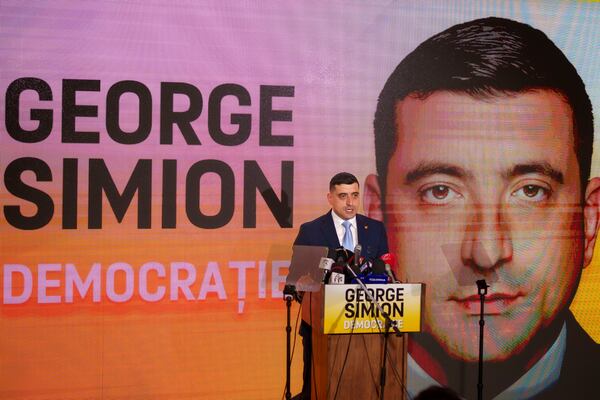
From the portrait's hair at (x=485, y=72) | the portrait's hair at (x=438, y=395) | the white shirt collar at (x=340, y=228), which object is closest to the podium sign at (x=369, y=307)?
the white shirt collar at (x=340, y=228)

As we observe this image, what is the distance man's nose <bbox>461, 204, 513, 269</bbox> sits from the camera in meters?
5.79

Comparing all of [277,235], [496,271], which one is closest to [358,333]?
[277,235]

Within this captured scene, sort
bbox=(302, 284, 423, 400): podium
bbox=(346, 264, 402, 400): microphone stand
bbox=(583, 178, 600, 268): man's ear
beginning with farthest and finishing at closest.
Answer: bbox=(583, 178, 600, 268): man's ear, bbox=(302, 284, 423, 400): podium, bbox=(346, 264, 402, 400): microphone stand

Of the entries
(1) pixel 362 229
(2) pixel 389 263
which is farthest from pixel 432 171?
(2) pixel 389 263

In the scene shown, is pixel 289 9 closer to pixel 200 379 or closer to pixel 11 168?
pixel 11 168

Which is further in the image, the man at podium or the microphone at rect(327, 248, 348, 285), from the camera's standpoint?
the man at podium

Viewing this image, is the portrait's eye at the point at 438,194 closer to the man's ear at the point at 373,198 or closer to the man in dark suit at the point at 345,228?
the man's ear at the point at 373,198

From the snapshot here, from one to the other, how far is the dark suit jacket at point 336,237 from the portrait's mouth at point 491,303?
121 cm

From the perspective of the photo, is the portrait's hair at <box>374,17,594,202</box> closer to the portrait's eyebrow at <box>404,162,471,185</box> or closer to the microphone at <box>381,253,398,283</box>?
the portrait's eyebrow at <box>404,162,471,185</box>

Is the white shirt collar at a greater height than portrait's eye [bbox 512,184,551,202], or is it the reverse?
portrait's eye [bbox 512,184,551,202]

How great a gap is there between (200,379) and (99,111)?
6.76 feet

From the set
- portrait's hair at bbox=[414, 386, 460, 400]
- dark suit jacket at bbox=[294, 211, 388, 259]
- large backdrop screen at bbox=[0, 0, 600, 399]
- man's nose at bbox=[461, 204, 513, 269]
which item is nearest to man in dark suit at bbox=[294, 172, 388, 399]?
dark suit jacket at bbox=[294, 211, 388, 259]

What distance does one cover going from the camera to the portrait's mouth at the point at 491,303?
5809 mm

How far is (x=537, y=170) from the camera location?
590cm
